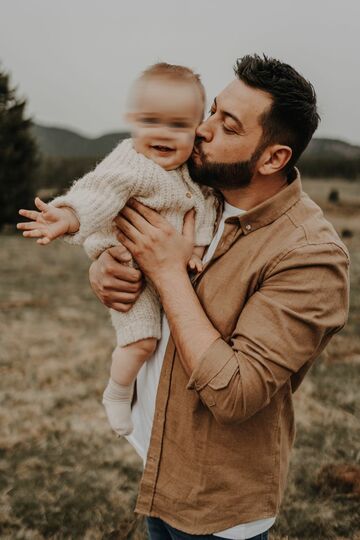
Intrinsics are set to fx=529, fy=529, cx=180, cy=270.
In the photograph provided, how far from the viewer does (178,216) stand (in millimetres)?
2070

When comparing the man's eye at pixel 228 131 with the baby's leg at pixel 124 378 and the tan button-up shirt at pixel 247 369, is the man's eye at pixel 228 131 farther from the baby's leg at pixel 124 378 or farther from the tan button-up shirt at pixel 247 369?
the baby's leg at pixel 124 378

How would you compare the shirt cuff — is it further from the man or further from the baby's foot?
the baby's foot

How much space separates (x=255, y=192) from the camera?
1.93 metres

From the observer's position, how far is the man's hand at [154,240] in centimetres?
186

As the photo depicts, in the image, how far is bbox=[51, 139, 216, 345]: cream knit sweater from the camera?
6.26 ft

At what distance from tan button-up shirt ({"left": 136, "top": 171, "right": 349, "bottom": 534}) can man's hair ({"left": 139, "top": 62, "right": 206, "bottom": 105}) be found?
626mm

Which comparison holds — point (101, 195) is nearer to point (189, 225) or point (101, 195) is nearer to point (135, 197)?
point (135, 197)

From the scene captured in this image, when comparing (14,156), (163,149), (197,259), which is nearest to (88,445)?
(197,259)

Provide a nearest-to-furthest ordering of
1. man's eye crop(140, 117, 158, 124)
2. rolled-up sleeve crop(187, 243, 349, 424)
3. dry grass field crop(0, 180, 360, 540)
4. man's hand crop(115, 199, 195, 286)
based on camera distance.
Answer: rolled-up sleeve crop(187, 243, 349, 424)
man's hand crop(115, 199, 195, 286)
man's eye crop(140, 117, 158, 124)
dry grass field crop(0, 180, 360, 540)

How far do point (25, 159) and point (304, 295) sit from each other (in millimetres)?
23860

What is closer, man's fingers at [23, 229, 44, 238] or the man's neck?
man's fingers at [23, 229, 44, 238]

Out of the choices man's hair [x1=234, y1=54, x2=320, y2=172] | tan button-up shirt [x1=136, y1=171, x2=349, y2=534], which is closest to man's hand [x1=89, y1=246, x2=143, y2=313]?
tan button-up shirt [x1=136, y1=171, x2=349, y2=534]

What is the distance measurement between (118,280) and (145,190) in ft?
1.17

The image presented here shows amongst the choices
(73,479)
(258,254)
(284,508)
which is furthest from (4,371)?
(258,254)
